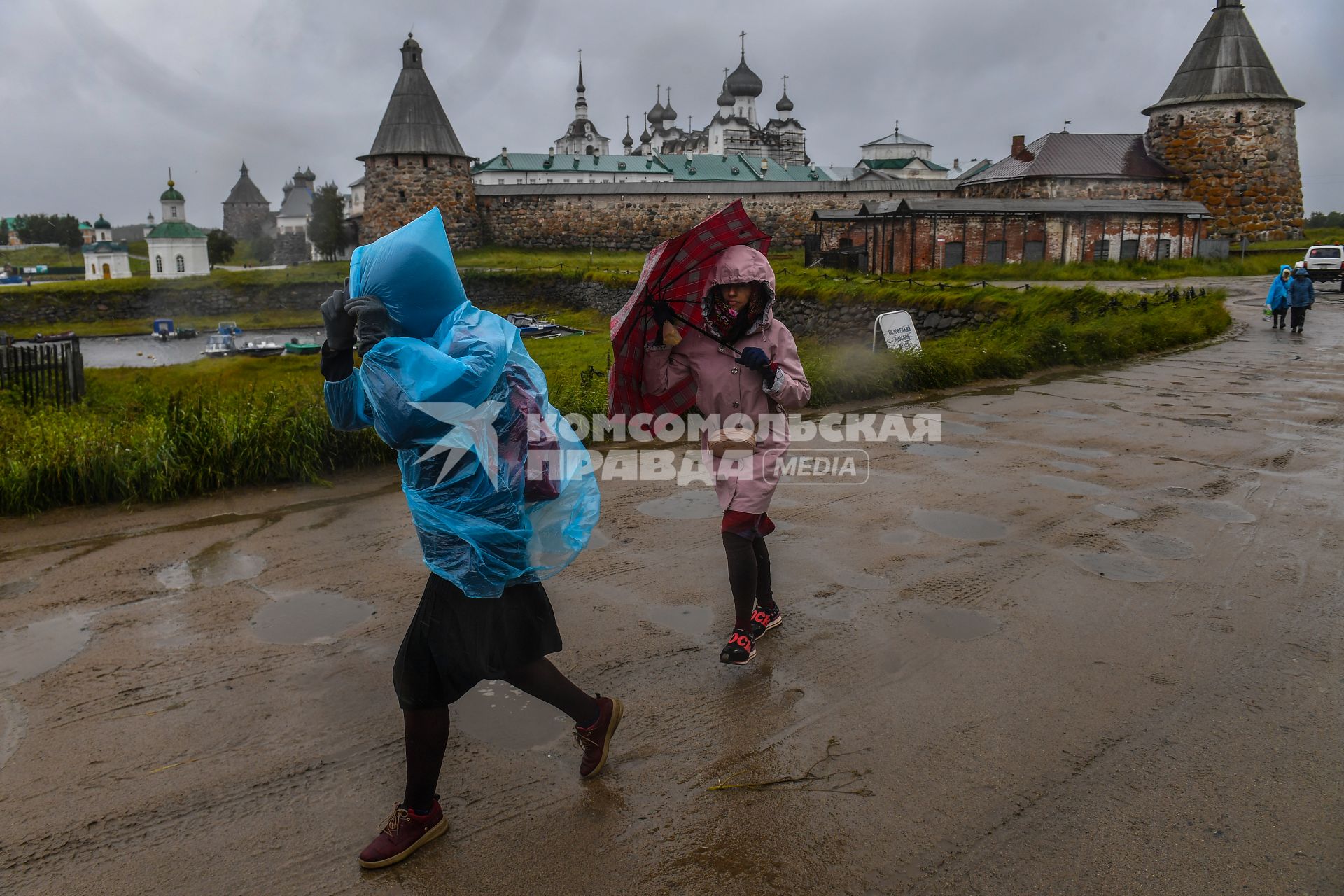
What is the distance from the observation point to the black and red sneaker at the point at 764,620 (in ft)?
12.6

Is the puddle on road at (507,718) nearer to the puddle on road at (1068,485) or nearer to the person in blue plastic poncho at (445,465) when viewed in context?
the person in blue plastic poncho at (445,465)

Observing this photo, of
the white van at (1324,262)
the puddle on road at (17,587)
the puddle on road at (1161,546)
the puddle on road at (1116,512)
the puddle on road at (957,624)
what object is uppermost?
the white van at (1324,262)

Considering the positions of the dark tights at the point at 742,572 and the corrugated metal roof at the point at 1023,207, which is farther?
the corrugated metal roof at the point at 1023,207

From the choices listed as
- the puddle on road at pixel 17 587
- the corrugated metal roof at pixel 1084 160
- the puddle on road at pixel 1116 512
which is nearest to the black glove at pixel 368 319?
the puddle on road at pixel 17 587

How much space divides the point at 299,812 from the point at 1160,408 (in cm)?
903

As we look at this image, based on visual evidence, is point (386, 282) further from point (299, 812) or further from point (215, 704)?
point (215, 704)

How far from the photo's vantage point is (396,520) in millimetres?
5621

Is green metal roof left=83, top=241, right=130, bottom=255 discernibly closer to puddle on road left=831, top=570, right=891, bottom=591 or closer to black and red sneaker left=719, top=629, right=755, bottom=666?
puddle on road left=831, top=570, right=891, bottom=591

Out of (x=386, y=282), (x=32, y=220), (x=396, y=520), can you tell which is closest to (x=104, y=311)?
(x=396, y=520)

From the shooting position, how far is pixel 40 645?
3840 millimetres

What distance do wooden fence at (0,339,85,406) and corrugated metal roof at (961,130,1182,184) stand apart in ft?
131

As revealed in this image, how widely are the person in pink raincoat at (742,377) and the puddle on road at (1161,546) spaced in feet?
8.50

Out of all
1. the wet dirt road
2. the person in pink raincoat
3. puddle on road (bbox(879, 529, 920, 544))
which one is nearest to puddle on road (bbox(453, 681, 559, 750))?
the wet dirt road

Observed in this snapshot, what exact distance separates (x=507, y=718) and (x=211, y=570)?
2.36m
